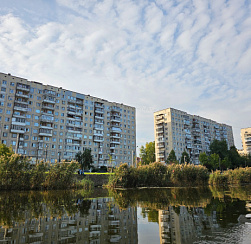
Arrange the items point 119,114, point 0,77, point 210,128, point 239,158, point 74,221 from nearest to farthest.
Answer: point 74,221 → point 0,77 → point 119,114 → point 239,158 → point 210,128

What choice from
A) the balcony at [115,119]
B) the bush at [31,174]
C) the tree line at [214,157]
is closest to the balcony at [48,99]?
the balcony at [115,119]

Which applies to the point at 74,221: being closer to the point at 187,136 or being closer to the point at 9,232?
the point at 9,232

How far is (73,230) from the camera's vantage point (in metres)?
7.73

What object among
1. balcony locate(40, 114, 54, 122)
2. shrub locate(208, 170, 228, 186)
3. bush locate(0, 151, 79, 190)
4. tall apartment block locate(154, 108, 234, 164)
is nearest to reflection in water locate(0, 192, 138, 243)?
bush locate(0, 151, 79, 190)

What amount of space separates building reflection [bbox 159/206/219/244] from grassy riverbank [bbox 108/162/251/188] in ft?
72.5

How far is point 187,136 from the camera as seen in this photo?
106 meters

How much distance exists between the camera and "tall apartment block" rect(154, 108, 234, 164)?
3989 inches

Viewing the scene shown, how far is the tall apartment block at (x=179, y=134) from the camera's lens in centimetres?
10131

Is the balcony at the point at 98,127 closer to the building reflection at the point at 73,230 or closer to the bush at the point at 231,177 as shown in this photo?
the bush at the point at 231,177

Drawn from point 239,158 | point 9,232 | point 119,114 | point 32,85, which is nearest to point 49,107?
point 32,85

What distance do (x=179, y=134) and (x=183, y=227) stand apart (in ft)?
323

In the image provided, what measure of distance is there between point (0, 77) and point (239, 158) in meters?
101

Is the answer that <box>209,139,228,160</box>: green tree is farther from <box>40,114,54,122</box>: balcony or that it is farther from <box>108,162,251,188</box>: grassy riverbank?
<box>40,114,54,122</box>: balcony

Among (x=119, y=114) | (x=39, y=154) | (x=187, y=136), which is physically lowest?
(x=39, y=154)
